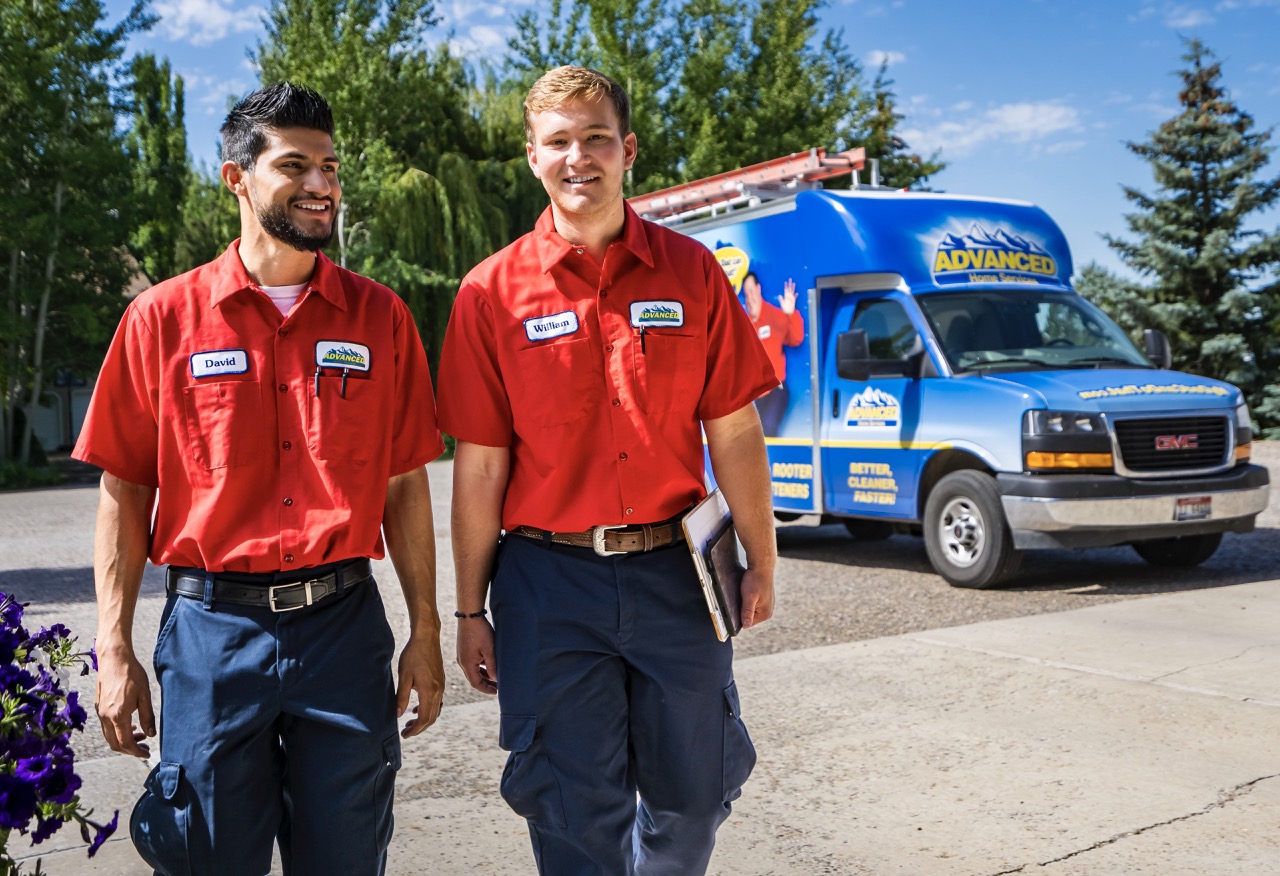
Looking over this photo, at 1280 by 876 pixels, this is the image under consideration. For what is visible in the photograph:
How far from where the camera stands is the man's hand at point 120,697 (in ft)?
8.63

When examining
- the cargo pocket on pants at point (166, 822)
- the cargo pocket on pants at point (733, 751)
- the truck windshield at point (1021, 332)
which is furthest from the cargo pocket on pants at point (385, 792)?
the truck windshield at point (1021, 332)

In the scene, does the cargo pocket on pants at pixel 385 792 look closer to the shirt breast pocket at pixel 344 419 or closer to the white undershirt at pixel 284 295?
the shirt breast pocket at pixel 344 419

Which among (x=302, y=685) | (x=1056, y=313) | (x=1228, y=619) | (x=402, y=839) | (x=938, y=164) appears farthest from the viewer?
(x=938, y=164)

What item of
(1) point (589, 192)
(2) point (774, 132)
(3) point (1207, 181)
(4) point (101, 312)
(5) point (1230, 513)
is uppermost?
(2) point (774, 132)

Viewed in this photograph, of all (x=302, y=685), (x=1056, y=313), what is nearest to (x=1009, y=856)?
(x=302, y=685)

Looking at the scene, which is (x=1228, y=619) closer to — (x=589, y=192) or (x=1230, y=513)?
(x=1230, y=513)

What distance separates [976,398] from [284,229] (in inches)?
277

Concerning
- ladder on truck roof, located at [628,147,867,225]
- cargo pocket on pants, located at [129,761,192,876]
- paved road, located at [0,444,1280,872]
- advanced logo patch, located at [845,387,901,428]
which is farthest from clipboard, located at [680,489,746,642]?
ladder on truck roof, located at [628,147,867,225]

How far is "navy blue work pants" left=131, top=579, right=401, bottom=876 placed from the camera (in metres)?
2.57

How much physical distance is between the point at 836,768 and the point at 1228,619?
154 inches

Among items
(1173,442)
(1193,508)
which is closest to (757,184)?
(1173,442)

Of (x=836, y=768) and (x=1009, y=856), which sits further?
(x=836, y=768)

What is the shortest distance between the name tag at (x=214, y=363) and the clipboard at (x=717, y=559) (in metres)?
1.05

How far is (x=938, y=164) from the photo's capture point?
39719 mm
